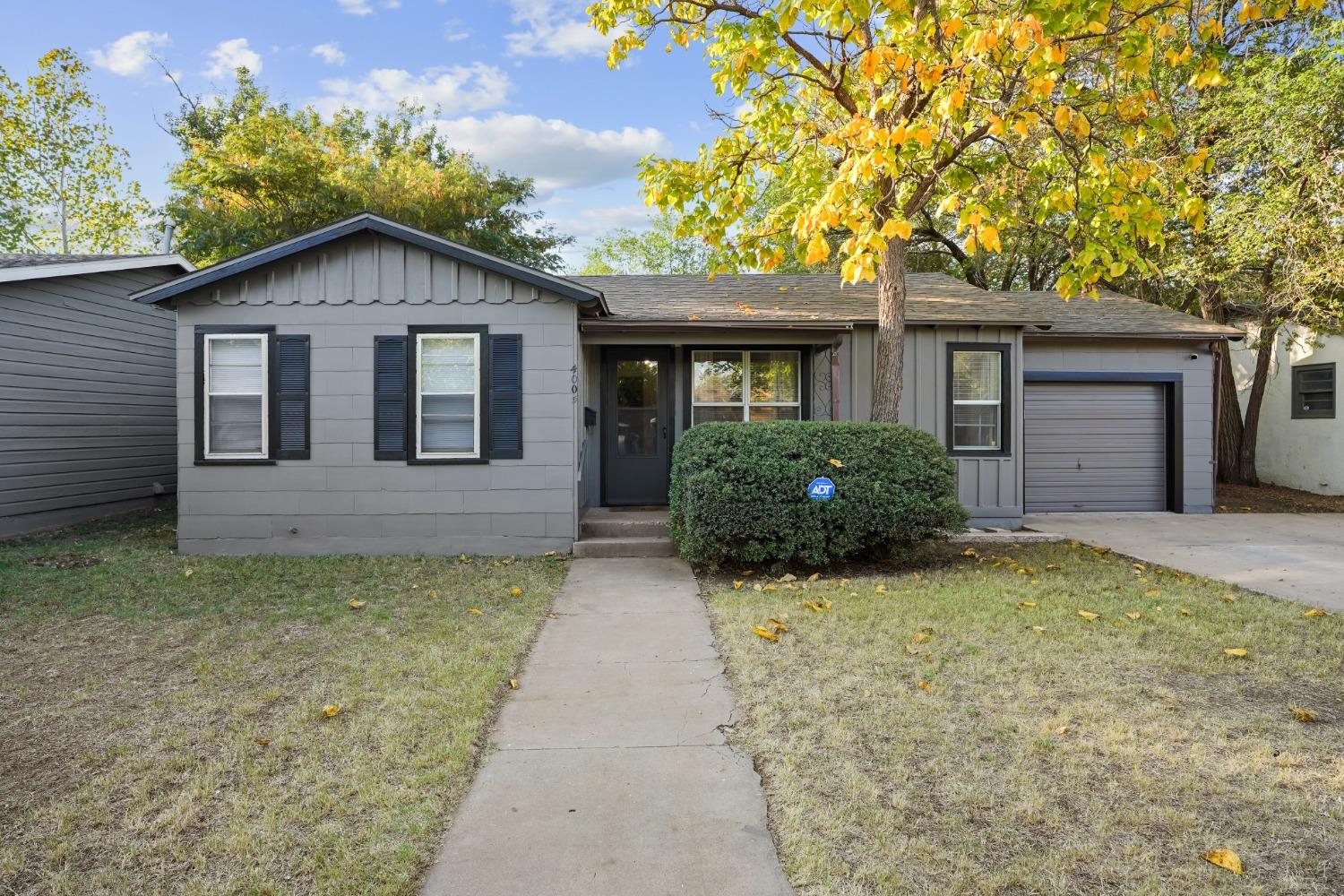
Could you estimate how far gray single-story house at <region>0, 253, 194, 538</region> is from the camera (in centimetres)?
877

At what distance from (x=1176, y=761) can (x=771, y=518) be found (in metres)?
3.64

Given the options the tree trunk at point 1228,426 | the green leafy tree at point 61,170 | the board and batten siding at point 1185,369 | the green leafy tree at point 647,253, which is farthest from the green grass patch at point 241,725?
the green leafy tree at point 647,253

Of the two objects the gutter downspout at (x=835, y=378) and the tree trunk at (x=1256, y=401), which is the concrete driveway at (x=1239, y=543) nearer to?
the gutter downspout at (x=835, y=378)

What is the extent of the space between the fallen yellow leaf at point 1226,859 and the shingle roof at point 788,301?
22.3 feet

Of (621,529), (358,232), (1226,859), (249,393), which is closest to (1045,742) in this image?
(1226,859)

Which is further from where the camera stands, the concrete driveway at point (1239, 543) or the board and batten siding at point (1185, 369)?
the board and batten siding at point (1185, 369)

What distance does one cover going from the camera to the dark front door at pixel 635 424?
30.6 feet

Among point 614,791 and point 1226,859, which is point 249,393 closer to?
point 614,791

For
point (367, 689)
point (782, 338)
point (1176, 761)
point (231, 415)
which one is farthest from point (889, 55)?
point (231, 415)

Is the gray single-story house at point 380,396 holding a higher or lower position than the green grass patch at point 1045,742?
higher

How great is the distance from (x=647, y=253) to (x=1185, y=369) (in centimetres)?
2544

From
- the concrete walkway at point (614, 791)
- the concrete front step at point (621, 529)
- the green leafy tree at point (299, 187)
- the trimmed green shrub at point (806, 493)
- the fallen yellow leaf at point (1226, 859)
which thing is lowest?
the concrete walkway at point (614, 791)

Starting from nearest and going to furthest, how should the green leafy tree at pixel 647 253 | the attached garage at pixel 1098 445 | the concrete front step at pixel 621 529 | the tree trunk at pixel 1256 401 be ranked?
the concrete front step at pixel 621 529 → the attached garage at pixel 1098 445 → the tree trunk at pixel 1256 401 → the green leafy tree at pixel 647 253

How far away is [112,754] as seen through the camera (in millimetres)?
2932
